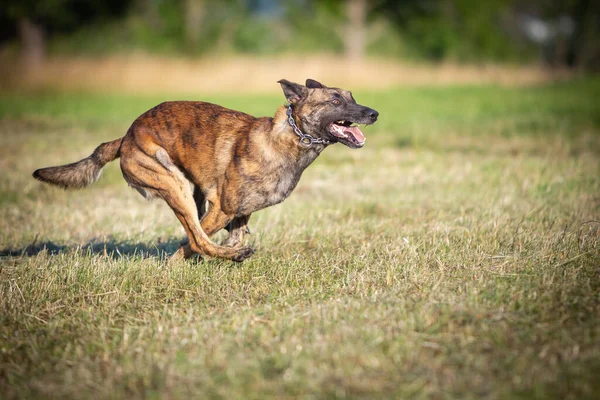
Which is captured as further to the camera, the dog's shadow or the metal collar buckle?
the dog's shadow

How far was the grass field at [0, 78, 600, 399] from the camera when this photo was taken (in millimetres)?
3801

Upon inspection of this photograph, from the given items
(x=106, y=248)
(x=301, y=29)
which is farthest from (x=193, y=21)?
(x=106, y=248)

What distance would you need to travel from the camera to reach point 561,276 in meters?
5.14

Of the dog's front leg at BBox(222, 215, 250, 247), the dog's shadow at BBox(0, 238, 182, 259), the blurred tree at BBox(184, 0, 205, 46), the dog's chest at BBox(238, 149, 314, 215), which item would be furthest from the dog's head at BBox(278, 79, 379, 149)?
the blurred tree at BBox(184, 0, 205, 46)

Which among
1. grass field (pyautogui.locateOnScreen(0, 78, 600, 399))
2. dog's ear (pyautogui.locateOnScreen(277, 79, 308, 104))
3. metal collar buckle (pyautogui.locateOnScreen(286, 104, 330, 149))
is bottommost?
grass field (pyautogui.locateOnScreen(0, 78, 600, 399))

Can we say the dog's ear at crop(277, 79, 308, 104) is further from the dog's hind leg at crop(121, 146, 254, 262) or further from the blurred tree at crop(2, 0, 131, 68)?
the blurred tree at crop(2, 0, 131, 68)

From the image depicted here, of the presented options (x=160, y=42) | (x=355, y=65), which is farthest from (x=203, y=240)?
(x=160, y=42)

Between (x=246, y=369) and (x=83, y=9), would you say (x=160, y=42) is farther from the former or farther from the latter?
(x=246, y=369)

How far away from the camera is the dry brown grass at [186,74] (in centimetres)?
2842

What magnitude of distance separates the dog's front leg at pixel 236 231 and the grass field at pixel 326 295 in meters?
0.26

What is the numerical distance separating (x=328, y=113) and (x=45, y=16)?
103 feet

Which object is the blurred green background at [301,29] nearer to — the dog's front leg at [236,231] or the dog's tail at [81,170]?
the dog's tail at [81,170]

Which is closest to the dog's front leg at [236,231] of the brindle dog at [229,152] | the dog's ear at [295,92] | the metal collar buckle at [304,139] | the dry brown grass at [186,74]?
the brindle dog at [229,152]

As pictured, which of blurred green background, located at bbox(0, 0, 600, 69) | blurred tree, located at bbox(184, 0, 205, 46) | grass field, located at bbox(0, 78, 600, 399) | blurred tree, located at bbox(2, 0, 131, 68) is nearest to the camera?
grass field, located at bbox(0, 78, 600, 399)
